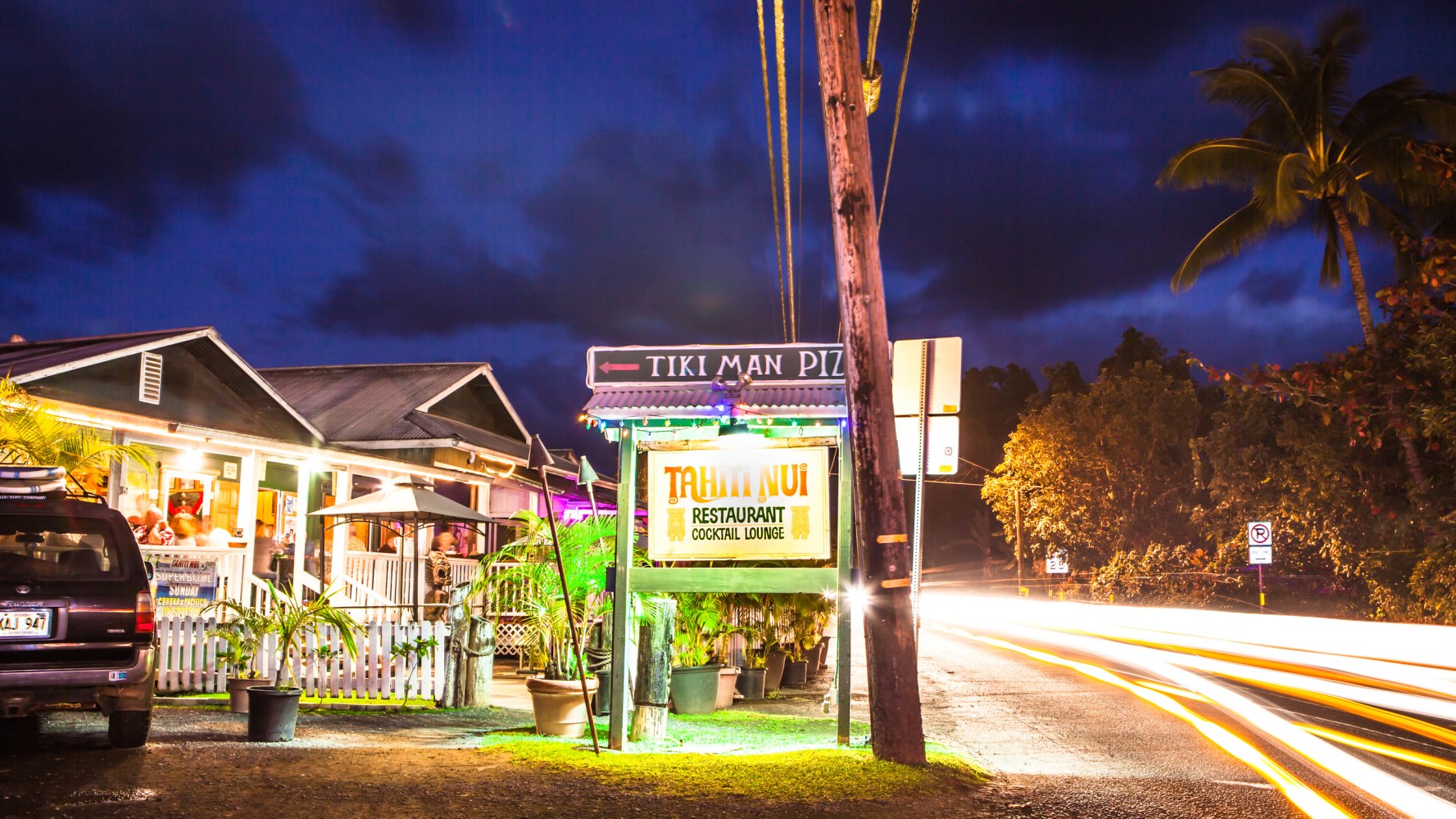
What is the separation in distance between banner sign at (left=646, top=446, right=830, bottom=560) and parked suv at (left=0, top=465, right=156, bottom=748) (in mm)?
4003

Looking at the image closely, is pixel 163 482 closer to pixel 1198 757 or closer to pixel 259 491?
pixel 259 491

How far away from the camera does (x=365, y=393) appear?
26484 mm

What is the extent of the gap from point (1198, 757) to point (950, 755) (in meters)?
2.23

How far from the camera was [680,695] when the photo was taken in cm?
1134

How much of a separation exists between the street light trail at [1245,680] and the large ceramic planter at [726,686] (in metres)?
4.95

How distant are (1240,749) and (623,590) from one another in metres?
5.40

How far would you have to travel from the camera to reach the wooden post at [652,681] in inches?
364

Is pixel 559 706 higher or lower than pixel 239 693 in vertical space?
higher

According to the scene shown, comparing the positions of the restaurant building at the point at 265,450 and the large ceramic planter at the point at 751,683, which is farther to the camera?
the restaurant building at the point at 265,450

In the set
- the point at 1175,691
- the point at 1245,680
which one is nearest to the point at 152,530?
the point at 1175,691

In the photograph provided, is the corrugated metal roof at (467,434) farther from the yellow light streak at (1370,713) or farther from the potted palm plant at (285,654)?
the yellow light streak at (1370,713)

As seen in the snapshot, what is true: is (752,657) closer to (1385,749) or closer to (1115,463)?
(1385,749)

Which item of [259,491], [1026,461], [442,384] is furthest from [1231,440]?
[259,491]

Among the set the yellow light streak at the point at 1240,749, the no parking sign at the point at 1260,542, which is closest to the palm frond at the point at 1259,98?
the no parking sign at the point at 1260,542
